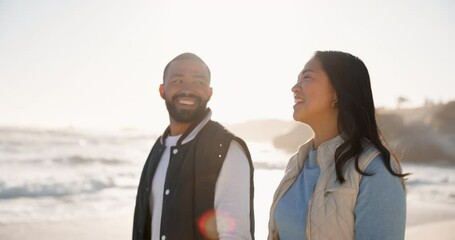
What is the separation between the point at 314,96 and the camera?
2633 millimetres

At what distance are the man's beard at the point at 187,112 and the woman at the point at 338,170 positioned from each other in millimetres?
807

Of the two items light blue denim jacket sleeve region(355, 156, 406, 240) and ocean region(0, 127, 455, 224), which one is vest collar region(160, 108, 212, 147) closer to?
light blue denim jacket sleeve region(355, 156, 406, 240)

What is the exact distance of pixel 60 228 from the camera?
8.66 meters

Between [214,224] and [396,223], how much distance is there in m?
1.16

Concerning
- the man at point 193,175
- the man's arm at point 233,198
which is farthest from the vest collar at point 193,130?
the man's arm at point 233,198

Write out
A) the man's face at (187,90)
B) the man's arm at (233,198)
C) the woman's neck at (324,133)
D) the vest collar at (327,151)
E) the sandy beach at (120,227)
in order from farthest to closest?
the sandy beach at (120,227)
the man's face at (187,90)
the man's arm at (233,198)
the woman's neck at (324,133)
the vest collar at (327,151)

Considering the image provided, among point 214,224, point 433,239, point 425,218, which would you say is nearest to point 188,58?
point 214,224

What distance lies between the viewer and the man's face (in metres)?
3.38

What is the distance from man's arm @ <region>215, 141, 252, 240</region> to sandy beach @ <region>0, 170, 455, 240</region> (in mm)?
3964

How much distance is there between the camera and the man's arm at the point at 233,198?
298cm

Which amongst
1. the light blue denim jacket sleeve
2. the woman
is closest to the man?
the woman

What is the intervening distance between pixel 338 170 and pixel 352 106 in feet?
1.05

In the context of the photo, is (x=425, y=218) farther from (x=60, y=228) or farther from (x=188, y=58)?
(x=188, y=58)

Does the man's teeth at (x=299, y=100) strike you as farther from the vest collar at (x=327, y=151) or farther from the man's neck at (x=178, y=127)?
the man's neck at (x=178, y=127)
